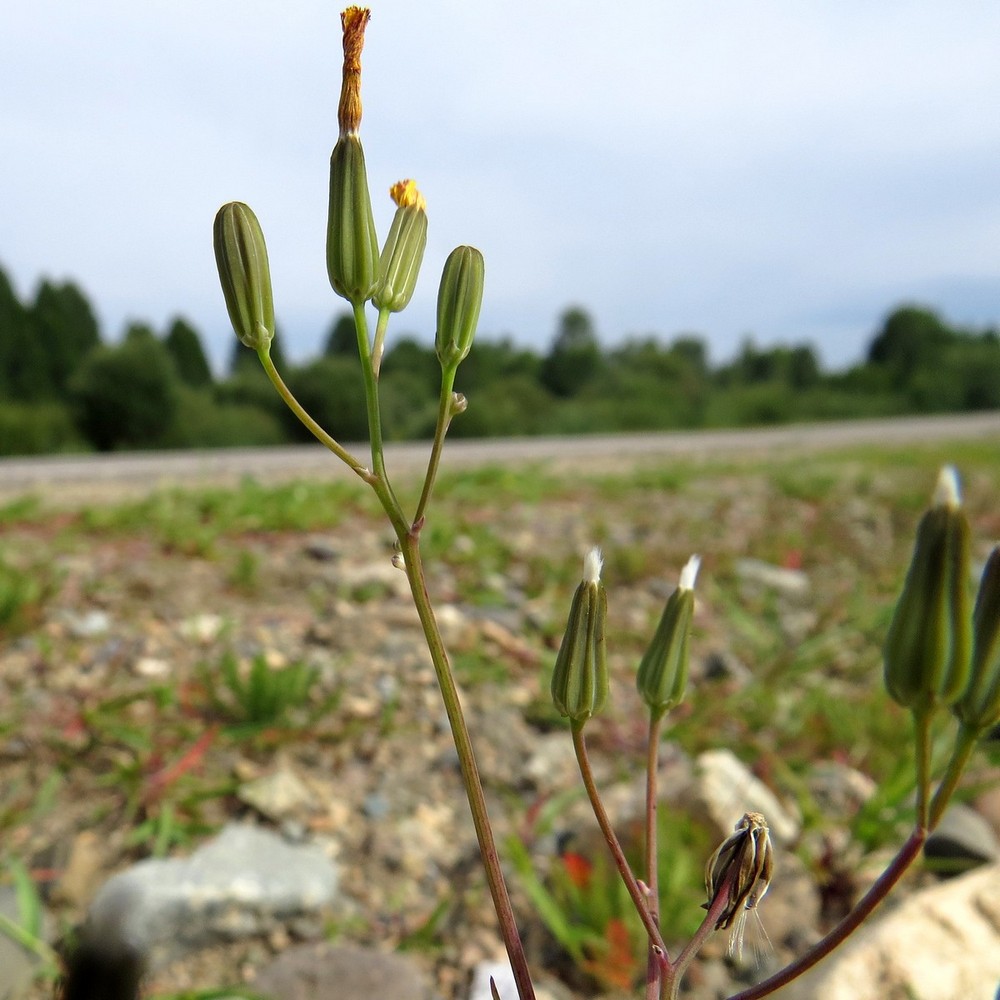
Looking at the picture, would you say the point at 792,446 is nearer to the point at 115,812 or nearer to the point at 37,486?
the point at 37,486

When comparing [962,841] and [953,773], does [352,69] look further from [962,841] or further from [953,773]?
[962,841]

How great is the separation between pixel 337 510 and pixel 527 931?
3512mm

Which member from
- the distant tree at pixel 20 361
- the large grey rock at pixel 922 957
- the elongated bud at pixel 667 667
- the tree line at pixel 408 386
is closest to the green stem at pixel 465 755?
the elongated bud at pixel 667 667

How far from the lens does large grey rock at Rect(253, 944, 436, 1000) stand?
1.75 m

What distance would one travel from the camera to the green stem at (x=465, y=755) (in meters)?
0.72

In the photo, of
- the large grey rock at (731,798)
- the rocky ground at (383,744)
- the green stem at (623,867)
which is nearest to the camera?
the green stem at (623,867)

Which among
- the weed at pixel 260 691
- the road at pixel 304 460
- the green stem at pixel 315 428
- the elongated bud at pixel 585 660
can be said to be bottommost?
Result: the weed at pixel 260 691

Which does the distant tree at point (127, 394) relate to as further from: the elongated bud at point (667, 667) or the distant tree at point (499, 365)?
the elongated bud at point (667, 667)

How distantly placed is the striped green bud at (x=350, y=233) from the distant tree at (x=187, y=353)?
27771 mm

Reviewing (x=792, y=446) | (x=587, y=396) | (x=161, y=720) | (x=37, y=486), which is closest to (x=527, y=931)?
(x=161, y=720)

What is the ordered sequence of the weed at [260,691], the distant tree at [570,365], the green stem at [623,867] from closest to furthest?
the green stem at [623,867]
the weed at [260,691]
the distant tree at [570,365]

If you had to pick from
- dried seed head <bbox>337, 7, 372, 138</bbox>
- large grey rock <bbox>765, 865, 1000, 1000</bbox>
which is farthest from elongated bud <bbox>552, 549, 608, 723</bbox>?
large grey rock <bbox>765, 865, 1000, 1000</bbox>

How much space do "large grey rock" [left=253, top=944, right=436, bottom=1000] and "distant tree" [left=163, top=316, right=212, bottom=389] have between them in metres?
26.9

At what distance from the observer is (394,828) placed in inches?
95.2
